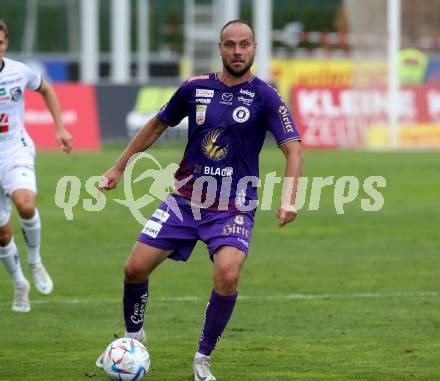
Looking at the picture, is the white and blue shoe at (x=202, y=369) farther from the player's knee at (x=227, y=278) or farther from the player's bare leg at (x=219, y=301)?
the player's knee at (x=227, y=278)

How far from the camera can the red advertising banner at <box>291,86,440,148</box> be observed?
31.2m

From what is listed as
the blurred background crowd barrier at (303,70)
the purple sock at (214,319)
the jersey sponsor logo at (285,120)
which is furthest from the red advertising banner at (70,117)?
the purple sock at (214,319)

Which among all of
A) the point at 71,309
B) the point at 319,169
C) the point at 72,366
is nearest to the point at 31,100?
the point at 319,169

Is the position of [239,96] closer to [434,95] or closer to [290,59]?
[434,95]

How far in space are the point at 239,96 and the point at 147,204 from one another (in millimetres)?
11836

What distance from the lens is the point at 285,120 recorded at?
8.06 meters

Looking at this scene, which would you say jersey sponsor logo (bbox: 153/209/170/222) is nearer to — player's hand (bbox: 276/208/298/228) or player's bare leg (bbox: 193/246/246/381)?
player's bare leg (bbox: 193/246/246/381)

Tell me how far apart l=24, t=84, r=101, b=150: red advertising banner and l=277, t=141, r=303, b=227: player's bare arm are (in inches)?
846

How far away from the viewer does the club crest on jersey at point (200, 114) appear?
812cm

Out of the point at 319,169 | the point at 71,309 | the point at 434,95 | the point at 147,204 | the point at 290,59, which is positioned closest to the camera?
the point at 71,309

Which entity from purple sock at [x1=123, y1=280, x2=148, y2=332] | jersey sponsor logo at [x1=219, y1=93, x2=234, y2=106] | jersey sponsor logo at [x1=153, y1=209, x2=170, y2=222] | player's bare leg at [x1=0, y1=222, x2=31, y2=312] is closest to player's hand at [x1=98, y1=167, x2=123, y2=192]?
jersey sponsor logo at [x1=153, y1=209, x2=170, y2=222]

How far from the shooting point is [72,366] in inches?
330

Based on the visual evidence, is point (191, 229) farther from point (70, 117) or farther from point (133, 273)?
point (70, 117)

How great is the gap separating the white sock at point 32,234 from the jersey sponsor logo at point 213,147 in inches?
122
